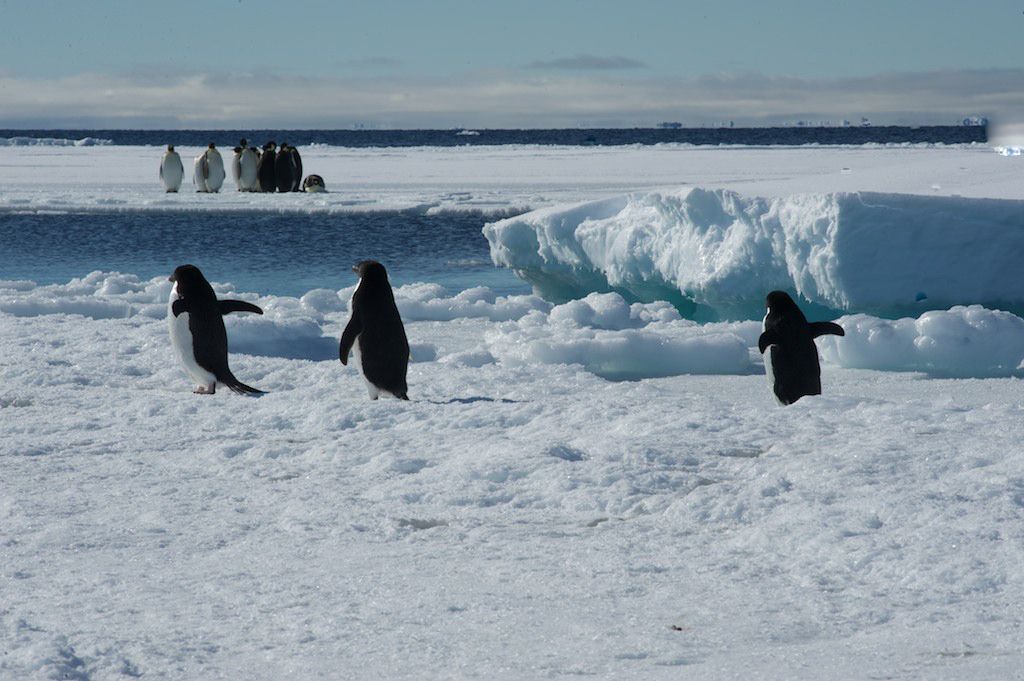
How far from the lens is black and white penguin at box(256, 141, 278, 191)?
23844 millimetres

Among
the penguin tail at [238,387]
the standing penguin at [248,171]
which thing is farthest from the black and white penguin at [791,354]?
the standing penguin at [248,171]

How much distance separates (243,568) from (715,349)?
413 cm

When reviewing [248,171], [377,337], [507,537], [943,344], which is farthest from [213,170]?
[507,537]

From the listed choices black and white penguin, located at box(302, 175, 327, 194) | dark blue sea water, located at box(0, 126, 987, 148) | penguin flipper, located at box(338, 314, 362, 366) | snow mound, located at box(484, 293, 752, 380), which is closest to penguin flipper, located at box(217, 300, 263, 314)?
penguin flipper, located at box(338, 314, 362, 366)

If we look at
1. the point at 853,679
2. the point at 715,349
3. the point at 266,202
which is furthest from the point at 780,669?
the point at 266,202

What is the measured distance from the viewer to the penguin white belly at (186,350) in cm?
587

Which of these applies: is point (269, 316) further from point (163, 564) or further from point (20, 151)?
point (20, 151)

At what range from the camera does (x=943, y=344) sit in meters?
6.43

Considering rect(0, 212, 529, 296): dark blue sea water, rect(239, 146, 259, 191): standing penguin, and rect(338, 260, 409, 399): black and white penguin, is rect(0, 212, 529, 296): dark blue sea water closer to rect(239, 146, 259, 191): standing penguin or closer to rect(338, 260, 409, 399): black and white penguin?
rect(239, 146, 259, 191): standing penguin

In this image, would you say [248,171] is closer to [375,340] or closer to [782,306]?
[375,340]

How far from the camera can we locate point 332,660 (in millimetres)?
2438

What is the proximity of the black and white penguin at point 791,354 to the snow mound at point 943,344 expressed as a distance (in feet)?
2.37

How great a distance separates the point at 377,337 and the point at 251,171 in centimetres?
1947

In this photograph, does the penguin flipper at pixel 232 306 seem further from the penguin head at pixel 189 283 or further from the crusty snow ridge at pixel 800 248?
the crusty snow ridge at pixel 800 248
